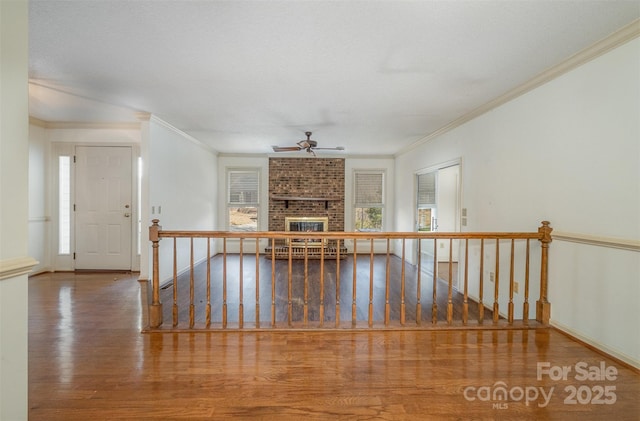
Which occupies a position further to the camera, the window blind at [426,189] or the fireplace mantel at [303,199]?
the fireplace mantel at [303,199]

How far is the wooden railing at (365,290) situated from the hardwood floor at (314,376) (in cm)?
17

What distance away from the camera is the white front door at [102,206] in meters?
4.62

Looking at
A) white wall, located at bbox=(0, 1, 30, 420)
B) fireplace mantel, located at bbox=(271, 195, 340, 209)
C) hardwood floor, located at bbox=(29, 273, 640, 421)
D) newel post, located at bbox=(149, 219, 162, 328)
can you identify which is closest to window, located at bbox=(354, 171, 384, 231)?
fireplace mantel, located at bbox=(271, 195, 340, 209)

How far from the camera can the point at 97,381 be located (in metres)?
1.77

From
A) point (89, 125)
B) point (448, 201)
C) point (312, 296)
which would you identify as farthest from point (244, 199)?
point (448, 201)

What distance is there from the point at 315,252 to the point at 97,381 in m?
4.85

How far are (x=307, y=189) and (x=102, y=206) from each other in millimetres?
3926

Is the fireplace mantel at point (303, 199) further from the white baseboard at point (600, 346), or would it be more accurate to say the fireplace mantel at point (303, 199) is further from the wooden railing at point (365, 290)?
the white baseboard at point (600, 346)

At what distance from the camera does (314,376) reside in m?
1.83

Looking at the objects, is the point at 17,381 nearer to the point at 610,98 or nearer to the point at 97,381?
the point at 97,381

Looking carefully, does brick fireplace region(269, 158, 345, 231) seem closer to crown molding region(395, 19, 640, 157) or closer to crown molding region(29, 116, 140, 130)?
crown molding region(29, 116, 140, 130)

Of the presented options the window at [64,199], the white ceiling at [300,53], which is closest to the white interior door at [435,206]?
the white ceiling at [300,53]

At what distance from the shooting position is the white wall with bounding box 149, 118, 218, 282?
13.2ft

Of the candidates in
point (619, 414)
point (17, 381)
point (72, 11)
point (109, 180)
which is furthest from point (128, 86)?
point (619, 414)
